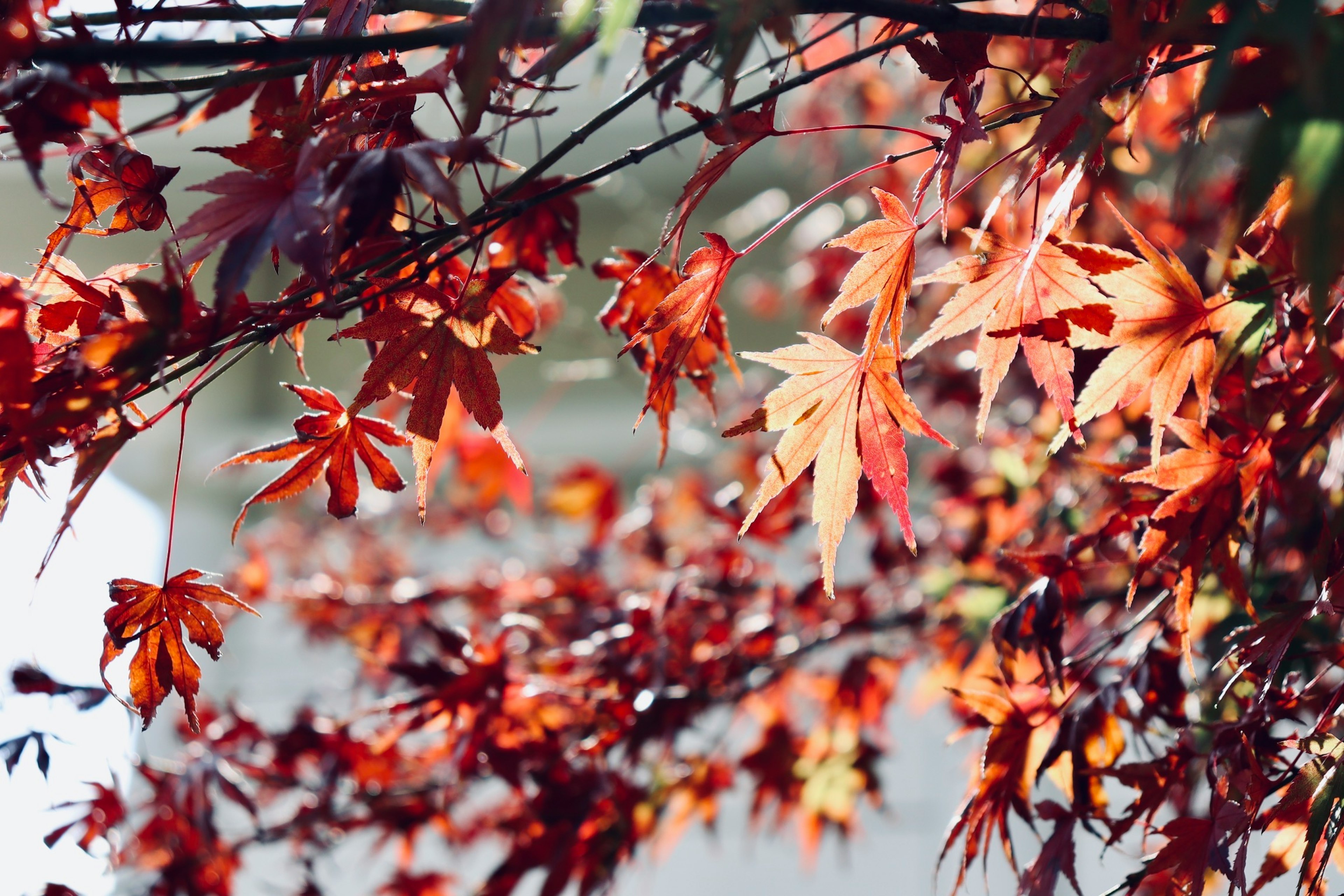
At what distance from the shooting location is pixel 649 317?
747mm

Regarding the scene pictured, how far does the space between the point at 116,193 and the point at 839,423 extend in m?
0.49

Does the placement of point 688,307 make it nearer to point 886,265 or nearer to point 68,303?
point 886,265

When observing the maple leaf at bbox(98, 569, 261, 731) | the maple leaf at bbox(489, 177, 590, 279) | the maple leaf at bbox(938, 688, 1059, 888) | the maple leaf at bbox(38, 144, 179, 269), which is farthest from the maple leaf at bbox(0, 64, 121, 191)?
the maple leaf at bbox(938, 688, 1059, 888)

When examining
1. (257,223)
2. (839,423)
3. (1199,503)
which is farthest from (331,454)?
(1199,503)

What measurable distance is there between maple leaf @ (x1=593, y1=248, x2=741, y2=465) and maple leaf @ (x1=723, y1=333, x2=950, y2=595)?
83 mm

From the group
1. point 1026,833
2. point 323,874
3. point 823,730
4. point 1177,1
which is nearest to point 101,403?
point 1177,1

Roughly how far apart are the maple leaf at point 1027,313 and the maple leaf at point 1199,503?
107 mm

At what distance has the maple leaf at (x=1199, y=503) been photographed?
67cm

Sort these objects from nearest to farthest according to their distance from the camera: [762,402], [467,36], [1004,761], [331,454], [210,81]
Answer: [467,36] → [210,81] → [331,454] → [1004,761] → [762,402]

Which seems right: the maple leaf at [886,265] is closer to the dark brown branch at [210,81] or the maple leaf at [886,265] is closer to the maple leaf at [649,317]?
the maple leaf at [649,317]

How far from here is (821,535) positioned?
0.62 metres

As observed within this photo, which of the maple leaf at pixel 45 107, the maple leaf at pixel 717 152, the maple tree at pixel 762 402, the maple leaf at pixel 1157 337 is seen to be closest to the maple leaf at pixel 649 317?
the maple tree at pixel 762 402

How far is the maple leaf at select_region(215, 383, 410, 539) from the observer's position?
26.5 inches

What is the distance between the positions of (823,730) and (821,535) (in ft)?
3.40
